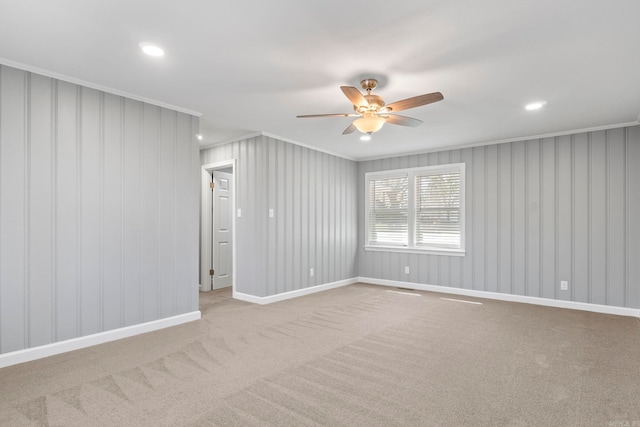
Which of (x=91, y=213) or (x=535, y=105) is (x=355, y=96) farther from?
(x=91, y=213)

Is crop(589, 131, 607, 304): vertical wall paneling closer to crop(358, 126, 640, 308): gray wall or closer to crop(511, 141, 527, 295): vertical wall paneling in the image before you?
crop(358, 126, 640, 308): gray wall

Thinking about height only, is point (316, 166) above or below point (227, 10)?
below

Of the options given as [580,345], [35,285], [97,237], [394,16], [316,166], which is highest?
[394,16]

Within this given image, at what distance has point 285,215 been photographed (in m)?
5.60

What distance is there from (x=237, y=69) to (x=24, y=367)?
3032 millimetres

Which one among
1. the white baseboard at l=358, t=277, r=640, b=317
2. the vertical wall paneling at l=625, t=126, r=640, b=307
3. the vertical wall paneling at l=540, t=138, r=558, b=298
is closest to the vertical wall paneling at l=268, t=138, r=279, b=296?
the white baseboard at l=358, t=277, r=640, b=317

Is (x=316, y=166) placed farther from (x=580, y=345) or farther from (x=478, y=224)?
(x=580, y=345)

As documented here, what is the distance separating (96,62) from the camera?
292 centimetres

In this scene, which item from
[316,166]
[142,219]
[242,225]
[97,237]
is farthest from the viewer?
[316,166]

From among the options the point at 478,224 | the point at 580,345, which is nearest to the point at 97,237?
the point at 580,345

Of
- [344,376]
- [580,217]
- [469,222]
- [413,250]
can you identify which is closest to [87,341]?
[344,376]

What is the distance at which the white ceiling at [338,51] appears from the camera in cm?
219

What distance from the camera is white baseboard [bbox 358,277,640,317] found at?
468 cm

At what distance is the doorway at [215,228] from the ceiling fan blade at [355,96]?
142 inches
